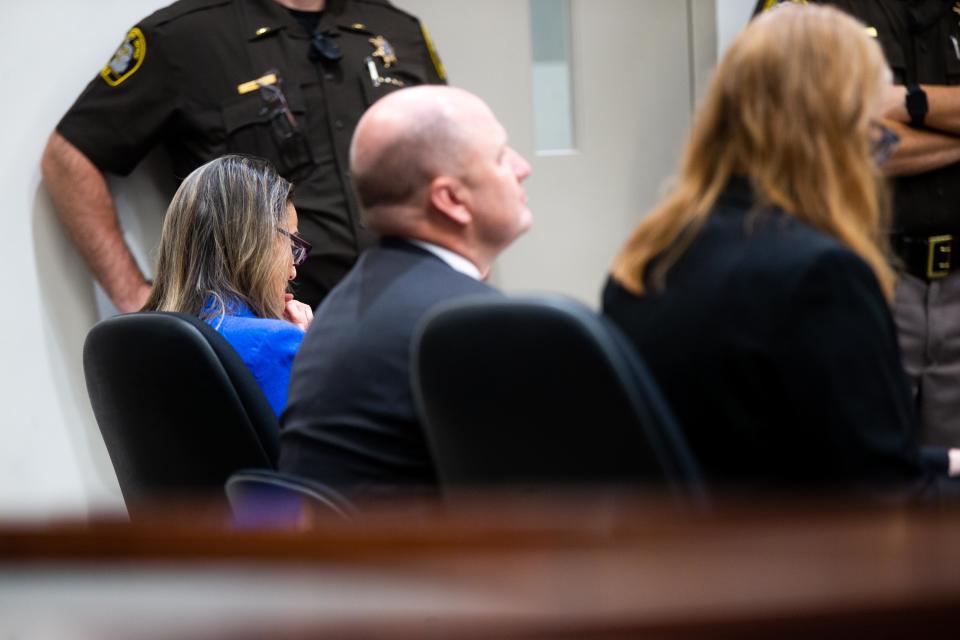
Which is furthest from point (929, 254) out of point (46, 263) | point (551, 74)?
point (46, 263)

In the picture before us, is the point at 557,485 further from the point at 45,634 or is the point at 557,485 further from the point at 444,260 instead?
the point at 45,634

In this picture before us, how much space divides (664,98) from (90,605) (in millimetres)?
3479

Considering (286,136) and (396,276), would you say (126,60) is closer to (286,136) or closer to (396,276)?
(286,136)

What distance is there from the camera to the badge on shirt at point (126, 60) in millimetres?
2957

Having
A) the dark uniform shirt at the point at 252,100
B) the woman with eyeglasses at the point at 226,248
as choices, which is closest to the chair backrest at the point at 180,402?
the woman with eyeglasses at the point at 226,248

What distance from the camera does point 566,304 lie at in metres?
1.14

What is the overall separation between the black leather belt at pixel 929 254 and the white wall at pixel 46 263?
6.17 ft

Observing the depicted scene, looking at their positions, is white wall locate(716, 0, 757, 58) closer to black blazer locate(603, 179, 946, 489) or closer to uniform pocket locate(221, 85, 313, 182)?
uniform pocket locate(221, 85, 313, 182)

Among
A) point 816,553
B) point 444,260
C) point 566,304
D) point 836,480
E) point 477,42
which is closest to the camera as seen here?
point 816,553

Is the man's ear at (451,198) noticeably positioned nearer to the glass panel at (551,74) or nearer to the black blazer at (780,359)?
the black blazer at (780,359)

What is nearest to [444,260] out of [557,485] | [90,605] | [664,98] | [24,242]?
→ [557,485]

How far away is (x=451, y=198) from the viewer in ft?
5.50

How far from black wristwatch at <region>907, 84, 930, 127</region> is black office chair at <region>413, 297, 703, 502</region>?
197cm

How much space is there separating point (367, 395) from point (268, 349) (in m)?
0.54
